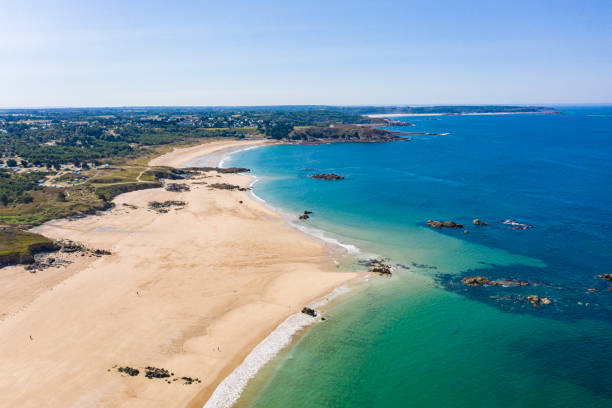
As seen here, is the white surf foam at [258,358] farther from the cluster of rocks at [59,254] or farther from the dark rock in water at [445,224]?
the cluster of rocks at [59,254]

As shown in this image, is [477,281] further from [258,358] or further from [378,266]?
[258,358]

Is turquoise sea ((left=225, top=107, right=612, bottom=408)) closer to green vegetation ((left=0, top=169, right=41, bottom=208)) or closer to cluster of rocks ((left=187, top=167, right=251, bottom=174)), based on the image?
cluster of rocks ((left=187, top=167, right=251, bottom=174))

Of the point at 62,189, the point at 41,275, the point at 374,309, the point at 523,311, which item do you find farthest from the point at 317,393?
the point at 62,189

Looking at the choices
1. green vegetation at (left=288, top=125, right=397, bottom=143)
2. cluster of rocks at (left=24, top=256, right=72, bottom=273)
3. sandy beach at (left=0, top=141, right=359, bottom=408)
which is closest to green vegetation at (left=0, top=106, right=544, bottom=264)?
green vegetation at (left=288, top=125, right=397, bottom=143)

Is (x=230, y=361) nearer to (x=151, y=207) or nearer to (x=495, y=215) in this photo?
(x=151, y=207)

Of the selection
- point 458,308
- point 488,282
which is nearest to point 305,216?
point 488,282

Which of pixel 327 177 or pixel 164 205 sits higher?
pixel 327 177
